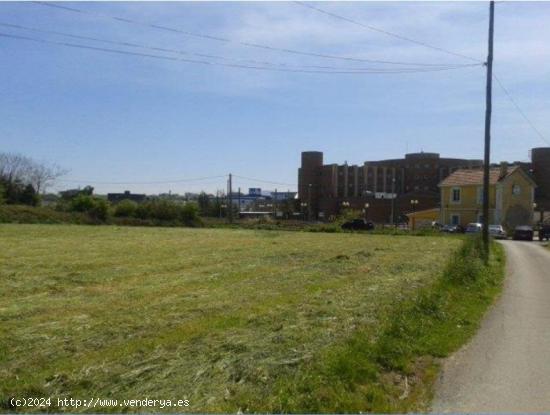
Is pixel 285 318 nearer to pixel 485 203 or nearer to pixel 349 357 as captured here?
pixel 349 357

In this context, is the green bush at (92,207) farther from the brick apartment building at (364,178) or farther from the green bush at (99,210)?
the brick apartment building at (364,178)

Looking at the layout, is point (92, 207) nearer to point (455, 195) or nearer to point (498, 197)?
point (455, 195)

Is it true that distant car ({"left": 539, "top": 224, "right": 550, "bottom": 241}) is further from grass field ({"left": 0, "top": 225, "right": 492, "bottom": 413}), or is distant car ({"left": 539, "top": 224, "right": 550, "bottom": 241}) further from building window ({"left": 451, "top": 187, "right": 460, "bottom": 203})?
grass field ({"left": 0, "top": 225, "right": 492, "bottom": 413})

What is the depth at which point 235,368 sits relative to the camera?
7617 mm

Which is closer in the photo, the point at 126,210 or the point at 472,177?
the point at 472,177

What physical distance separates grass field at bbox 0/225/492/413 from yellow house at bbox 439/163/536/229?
64.3m

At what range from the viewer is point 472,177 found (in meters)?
86.8

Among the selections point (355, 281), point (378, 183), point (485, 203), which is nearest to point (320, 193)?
point (378, 183)

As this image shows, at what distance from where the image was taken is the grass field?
707 centimetres

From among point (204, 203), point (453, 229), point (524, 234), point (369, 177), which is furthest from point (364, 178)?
point (524, 234)

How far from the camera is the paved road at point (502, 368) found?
717 cm

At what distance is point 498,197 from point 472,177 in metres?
4.93

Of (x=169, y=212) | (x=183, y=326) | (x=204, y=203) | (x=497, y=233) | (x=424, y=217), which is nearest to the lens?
(x=183, y=326)

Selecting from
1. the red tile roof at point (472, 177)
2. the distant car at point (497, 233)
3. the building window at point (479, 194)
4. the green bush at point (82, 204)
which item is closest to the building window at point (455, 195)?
the red tile roof at point (472, 177)
